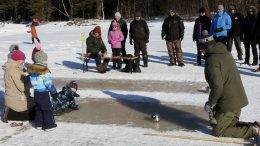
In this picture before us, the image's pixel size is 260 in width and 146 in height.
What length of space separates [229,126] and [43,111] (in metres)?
3.13

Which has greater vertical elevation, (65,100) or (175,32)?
(175,32)

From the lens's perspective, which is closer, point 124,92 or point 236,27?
point 124,92

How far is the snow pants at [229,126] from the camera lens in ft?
20.7

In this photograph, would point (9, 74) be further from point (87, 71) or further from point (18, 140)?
point (87, 71)

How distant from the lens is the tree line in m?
45.6

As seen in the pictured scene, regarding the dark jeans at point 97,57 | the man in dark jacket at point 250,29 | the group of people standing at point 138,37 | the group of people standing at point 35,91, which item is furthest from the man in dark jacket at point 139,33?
the group of people standing at point 35,91

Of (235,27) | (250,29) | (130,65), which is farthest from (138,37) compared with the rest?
(250,29)

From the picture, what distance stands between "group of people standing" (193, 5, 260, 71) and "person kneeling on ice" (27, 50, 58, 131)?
260 inches

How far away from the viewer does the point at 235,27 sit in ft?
43.2

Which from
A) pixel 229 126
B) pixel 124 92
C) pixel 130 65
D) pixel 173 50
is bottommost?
pixel 124 92

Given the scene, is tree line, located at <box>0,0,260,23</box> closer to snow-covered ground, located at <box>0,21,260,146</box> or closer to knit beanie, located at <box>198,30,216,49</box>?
snow-covered ground, located at <box>0,21,260,146</box>

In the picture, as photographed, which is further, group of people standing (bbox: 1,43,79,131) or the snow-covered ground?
group of people standing (bbox: 1,43,79,131)

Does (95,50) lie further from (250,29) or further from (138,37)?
(250,29)

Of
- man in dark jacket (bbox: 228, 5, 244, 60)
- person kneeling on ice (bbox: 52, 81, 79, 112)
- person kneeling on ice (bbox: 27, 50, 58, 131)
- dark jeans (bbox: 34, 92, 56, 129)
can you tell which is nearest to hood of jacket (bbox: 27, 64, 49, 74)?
person kneeling on ice (bbox: 27, 50, 58, 131)
